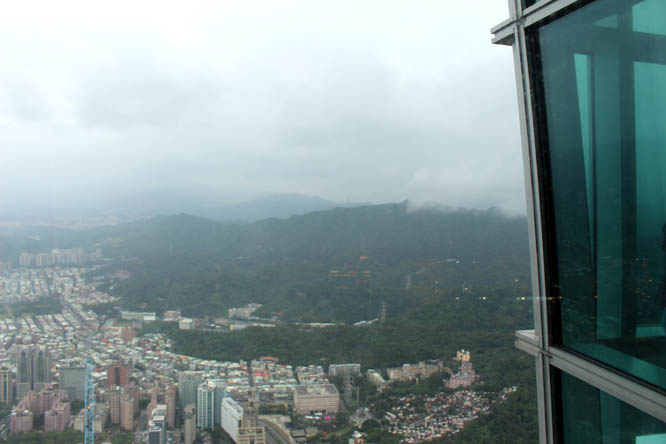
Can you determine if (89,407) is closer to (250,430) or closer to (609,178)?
(250,430)

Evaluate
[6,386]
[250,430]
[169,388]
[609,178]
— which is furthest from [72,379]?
[609,178]

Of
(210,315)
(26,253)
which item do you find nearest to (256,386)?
(210,315)

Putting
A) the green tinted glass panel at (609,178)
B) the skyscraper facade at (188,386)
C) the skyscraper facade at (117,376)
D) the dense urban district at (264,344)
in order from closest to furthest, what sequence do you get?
the green tinted glass panel at (609,178)
the dense urban district at (264,344)
the skyscraper facade at (188,386)
the skyscraper facade at (117,376)

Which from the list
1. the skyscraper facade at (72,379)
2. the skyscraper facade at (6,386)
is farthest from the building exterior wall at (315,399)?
the skyscraper facade at (6,386)

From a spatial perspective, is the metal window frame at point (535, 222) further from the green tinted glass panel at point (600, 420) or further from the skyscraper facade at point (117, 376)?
the skyscraper facade at point (117, 376)

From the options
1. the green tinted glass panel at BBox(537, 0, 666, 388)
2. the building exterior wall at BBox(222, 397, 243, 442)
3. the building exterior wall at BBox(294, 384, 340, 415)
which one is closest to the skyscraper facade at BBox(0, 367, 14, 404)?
the building exterior wall at BBox(222, 397, 243, 442)

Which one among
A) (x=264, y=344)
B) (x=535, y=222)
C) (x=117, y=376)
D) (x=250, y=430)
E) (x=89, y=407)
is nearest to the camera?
(x=535, y=222)
